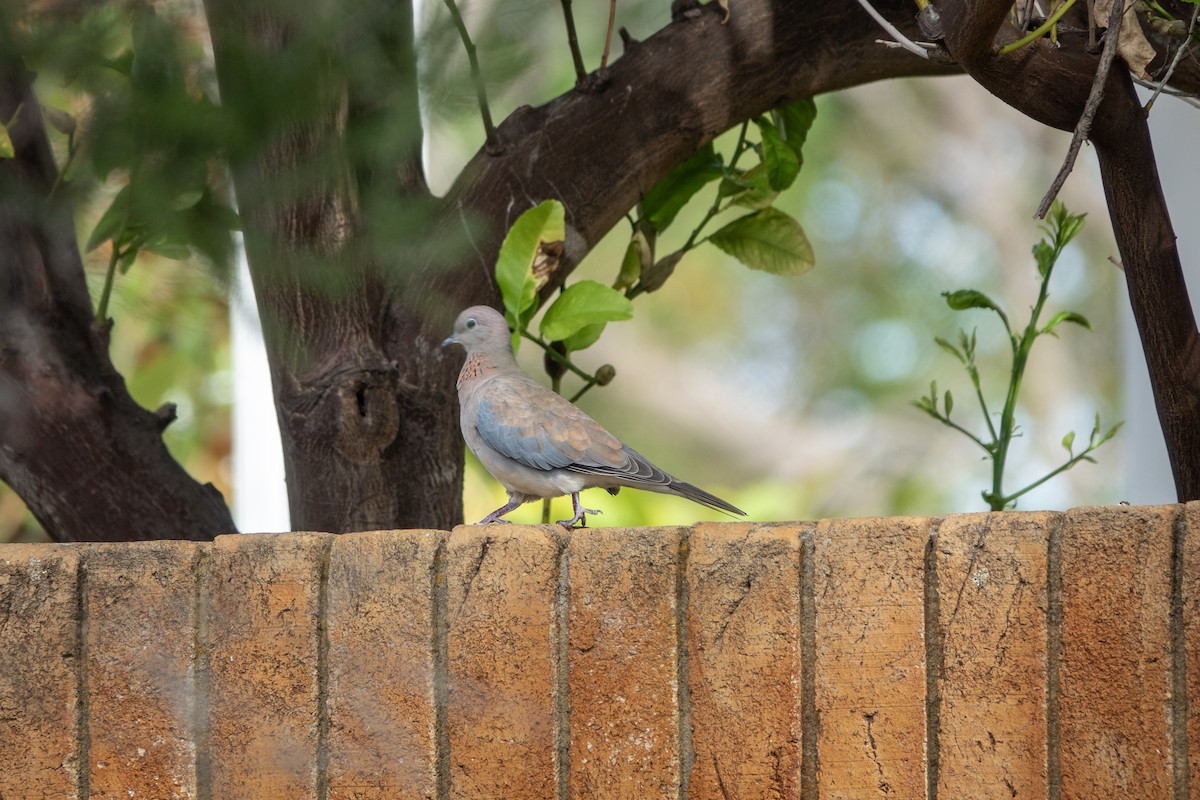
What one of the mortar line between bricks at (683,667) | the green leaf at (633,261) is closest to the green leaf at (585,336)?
the green leaf at (633,261)

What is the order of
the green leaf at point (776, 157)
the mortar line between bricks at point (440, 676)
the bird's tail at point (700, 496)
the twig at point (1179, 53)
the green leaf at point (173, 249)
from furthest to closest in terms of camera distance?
the green leaf at point (776, 157) → the bird's tail at point (700, 496) → the green leaf at point (173, 249) → the twig at point (1179, 53) → the mortar line between bricks at point (440, 676)

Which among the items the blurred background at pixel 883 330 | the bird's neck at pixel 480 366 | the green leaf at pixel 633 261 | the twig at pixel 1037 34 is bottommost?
the bird's neck at pixel 480 366

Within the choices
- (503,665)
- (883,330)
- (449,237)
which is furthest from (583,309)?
(883,330)

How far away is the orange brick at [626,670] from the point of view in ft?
5.33

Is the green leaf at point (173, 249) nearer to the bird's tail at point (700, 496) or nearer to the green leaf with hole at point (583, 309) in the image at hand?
the green leaf with hole at point (583, 309)

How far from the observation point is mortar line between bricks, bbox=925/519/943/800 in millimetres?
1563

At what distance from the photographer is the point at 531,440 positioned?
7.33 feet

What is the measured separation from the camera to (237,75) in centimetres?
160

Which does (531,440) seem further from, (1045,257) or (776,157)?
(1045,257)

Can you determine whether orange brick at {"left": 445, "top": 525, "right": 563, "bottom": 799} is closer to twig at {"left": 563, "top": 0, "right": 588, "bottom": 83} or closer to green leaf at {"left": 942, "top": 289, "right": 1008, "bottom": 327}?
twig at {"left": 563, "top": 0, "right": 588, "bottom": 83}

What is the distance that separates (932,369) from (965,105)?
7.21 ft

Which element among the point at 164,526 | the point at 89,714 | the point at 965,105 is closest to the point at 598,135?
the point at 164,526

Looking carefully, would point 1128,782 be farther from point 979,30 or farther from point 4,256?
point 4,256

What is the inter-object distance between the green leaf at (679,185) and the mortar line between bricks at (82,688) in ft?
4.62
